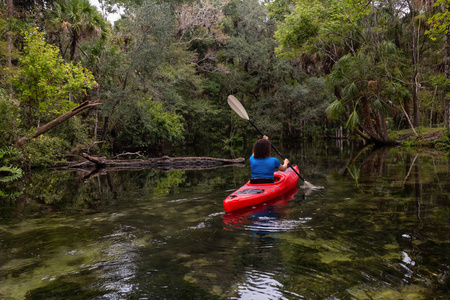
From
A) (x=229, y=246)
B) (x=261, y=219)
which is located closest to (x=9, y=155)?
(x=261, y=219)

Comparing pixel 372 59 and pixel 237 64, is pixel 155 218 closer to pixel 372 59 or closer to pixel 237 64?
pixel 372 59

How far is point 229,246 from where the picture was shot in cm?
442

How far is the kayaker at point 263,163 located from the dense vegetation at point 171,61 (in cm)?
562

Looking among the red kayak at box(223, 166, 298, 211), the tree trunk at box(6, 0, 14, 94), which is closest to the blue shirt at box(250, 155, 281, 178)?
the red kayak at box(223, 166, 298, 211)

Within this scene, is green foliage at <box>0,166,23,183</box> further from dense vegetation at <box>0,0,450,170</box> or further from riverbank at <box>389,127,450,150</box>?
riverbank at <box>389,127,450,150</box>

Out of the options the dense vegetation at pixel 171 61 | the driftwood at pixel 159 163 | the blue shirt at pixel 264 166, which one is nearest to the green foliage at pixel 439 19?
the dense vegetation at pixel 171 61

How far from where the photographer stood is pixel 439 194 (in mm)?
7219

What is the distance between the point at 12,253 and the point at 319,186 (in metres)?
7.06

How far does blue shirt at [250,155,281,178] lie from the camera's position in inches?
282

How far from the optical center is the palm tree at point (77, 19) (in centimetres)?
1758

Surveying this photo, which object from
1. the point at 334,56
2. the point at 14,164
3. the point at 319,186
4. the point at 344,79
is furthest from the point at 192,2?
the point at 319,186

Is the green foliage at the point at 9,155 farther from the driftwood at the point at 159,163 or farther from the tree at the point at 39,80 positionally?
the driftwood at the point at 159,163

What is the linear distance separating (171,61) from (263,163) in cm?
2254

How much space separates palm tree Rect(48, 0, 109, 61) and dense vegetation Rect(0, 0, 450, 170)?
5cm
